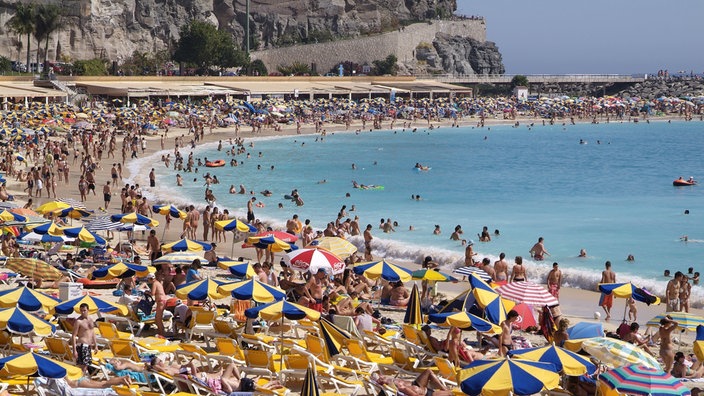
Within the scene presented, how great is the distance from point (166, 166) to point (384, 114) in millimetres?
34580

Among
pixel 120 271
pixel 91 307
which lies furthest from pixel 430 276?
pixel 91 307

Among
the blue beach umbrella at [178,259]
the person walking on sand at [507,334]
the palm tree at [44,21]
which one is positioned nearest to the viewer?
the person walking on sand at [507,334]

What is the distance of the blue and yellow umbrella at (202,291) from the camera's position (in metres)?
11.8

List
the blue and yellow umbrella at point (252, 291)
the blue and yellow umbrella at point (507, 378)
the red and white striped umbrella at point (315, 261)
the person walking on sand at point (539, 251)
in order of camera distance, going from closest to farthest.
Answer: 1. the blue and yellow umbrella at point (507, 378)
2. the blue and yellow umbrella at point (252, 291)
3. the red and white striped umbrella at point (315, 261)
4. the person walking on sand at point (539, 251)

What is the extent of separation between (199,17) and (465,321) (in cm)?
8456

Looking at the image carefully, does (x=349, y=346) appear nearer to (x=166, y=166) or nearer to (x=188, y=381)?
(x=188, y=381)

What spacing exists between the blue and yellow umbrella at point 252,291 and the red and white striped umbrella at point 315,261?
111 inches

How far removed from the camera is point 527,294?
12.6m

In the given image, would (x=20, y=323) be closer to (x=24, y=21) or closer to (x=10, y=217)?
(x=10, y=217)

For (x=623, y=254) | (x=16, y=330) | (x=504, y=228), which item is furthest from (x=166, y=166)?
(x=16, y=330)

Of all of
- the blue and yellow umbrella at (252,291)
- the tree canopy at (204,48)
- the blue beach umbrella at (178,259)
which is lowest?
the blue beach umbrella at (178,259)

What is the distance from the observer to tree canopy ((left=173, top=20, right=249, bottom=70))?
7656 cm

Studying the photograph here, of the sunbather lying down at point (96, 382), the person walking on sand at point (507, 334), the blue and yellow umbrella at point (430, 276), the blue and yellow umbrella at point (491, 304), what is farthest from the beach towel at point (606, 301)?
the sunbather lying down at point (96, 382)

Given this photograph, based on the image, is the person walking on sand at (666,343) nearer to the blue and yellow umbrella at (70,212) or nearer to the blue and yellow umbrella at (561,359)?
the blue and yellow umbrella at (561,359)
